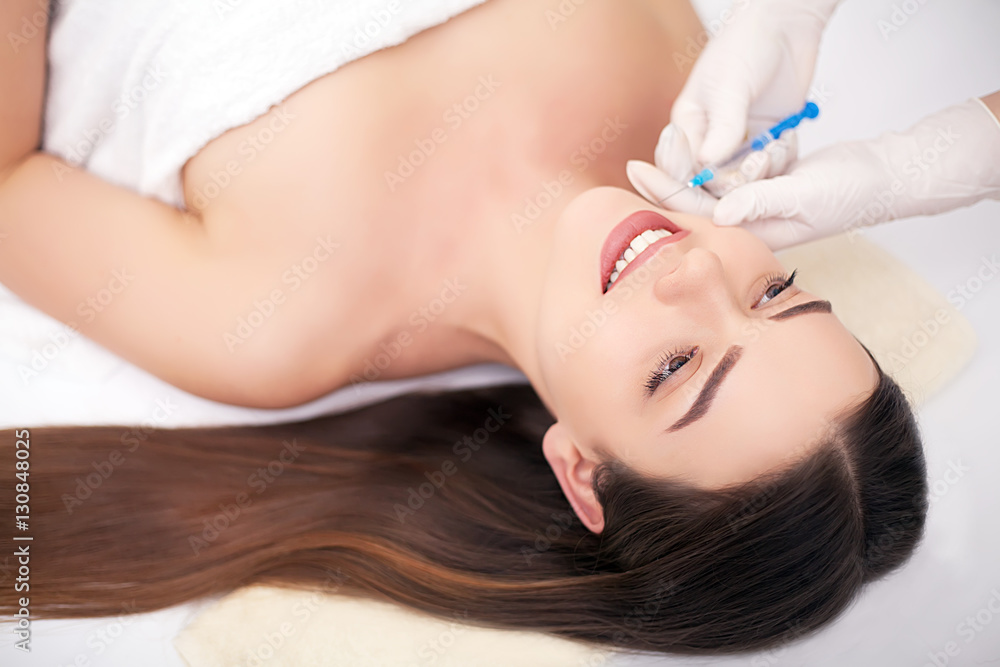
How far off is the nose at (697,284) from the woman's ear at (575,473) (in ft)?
1.35

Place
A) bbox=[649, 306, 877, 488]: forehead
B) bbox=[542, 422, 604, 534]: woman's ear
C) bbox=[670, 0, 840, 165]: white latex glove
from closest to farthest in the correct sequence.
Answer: bbox=[649, 306, 877, 488]: forehead
bbox=[542, 422, 604, 534]: woman's ear
bbox=[670, 0, 840, 165]: white latex glove

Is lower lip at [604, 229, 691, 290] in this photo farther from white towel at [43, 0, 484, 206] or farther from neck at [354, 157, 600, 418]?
white towel at [43, 0, 484, 206]

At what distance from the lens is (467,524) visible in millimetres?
1668

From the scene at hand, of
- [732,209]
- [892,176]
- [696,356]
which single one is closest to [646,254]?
[696,356]

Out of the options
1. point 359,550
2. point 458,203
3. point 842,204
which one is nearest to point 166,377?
point 359,550

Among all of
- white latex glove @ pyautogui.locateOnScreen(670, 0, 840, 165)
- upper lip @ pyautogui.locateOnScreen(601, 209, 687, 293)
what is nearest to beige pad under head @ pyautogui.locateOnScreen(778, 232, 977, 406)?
white latex glove @ pyautogui.locateOnScreen(670, 0, 840, 165)

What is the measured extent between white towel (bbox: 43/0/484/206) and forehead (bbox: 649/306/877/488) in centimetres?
101

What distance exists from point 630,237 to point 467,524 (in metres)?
0.81

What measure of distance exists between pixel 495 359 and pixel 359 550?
59cm

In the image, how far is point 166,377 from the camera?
1.60 m

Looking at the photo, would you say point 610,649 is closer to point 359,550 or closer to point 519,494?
point 519,494

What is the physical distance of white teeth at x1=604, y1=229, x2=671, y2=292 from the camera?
1358 millimetres

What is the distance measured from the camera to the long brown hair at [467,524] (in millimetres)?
1308

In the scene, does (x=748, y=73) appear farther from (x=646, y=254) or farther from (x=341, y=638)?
(x=341, y=638)
